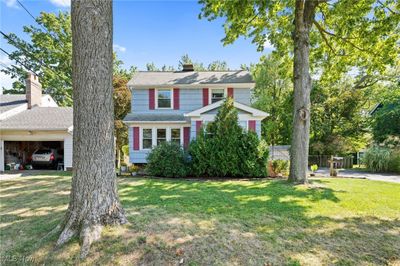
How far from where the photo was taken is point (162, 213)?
187 inches

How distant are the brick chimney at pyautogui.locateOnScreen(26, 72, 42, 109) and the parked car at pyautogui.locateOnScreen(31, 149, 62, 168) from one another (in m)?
3.73

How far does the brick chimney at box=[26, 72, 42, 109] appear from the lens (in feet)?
51.6

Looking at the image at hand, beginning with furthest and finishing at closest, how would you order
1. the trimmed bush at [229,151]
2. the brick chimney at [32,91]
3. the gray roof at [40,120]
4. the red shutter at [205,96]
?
1. the brick chimney at [32,91]
2. the red shutter at [205,96]
3. the gray roof at [40,120]
4. the trimmed bush at [229,151]

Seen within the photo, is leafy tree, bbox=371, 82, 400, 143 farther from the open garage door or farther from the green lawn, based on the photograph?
the open garage door

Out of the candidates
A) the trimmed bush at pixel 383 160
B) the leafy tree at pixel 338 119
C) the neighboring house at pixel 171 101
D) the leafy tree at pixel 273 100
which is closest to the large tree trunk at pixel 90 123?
the neighboring house at pixel 171 101

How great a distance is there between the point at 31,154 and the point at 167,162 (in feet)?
38.2

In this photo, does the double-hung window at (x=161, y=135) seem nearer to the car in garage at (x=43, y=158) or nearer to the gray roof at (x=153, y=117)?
the gray roof at (x=153, y=117)

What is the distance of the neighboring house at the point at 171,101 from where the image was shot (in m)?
14.3

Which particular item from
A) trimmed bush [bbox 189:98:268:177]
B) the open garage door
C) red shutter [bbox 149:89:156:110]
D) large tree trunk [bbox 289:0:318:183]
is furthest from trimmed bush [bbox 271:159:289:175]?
the open garage door

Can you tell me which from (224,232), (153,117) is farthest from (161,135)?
(224,232)

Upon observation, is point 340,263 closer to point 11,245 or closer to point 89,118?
point 89,118

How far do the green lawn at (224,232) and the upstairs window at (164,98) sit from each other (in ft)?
Result: 31.9

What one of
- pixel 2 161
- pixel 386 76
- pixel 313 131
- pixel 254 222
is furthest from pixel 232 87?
pixel 386 76

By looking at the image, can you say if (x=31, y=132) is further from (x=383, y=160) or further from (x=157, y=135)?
(x=383, y=160)
